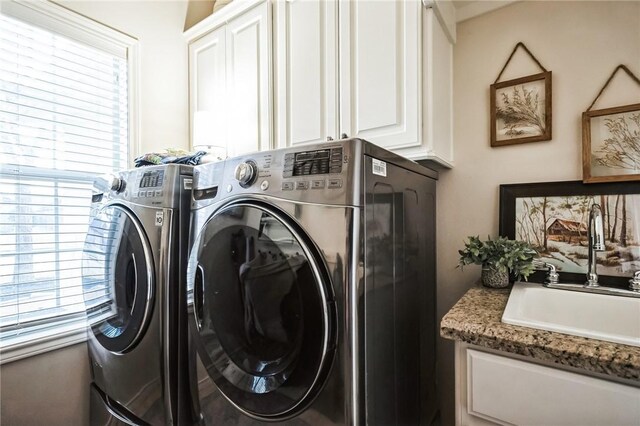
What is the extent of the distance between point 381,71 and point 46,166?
1.64 meters

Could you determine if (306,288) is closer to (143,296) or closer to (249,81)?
(143,296)

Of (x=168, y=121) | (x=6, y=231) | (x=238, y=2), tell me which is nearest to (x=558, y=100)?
(x=238, y=2)

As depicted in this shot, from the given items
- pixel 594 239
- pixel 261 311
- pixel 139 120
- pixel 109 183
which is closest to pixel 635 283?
pixel 594 239

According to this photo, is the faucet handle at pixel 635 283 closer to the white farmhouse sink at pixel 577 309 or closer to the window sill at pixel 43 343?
the white farmhouse sink at pixel 577 309

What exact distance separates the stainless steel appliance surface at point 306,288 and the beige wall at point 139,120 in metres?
0.91

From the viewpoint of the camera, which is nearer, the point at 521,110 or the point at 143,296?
the point at 143,296

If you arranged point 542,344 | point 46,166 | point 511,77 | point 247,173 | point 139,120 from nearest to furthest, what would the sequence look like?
point 542,344
point 247,173
point 511,77
point 46,166
point 139,120

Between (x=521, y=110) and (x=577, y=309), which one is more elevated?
(x=521, y=110)

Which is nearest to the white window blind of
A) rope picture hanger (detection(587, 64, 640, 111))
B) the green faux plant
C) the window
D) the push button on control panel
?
the window

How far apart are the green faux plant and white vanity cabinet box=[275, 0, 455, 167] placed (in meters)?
0.41

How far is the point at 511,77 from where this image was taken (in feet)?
4.68

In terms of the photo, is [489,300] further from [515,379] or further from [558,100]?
[558,100]

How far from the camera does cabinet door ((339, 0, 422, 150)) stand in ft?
3.97

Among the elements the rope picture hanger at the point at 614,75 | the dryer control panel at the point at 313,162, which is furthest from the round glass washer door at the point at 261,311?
the rope picture hanger at the point at 614,75
